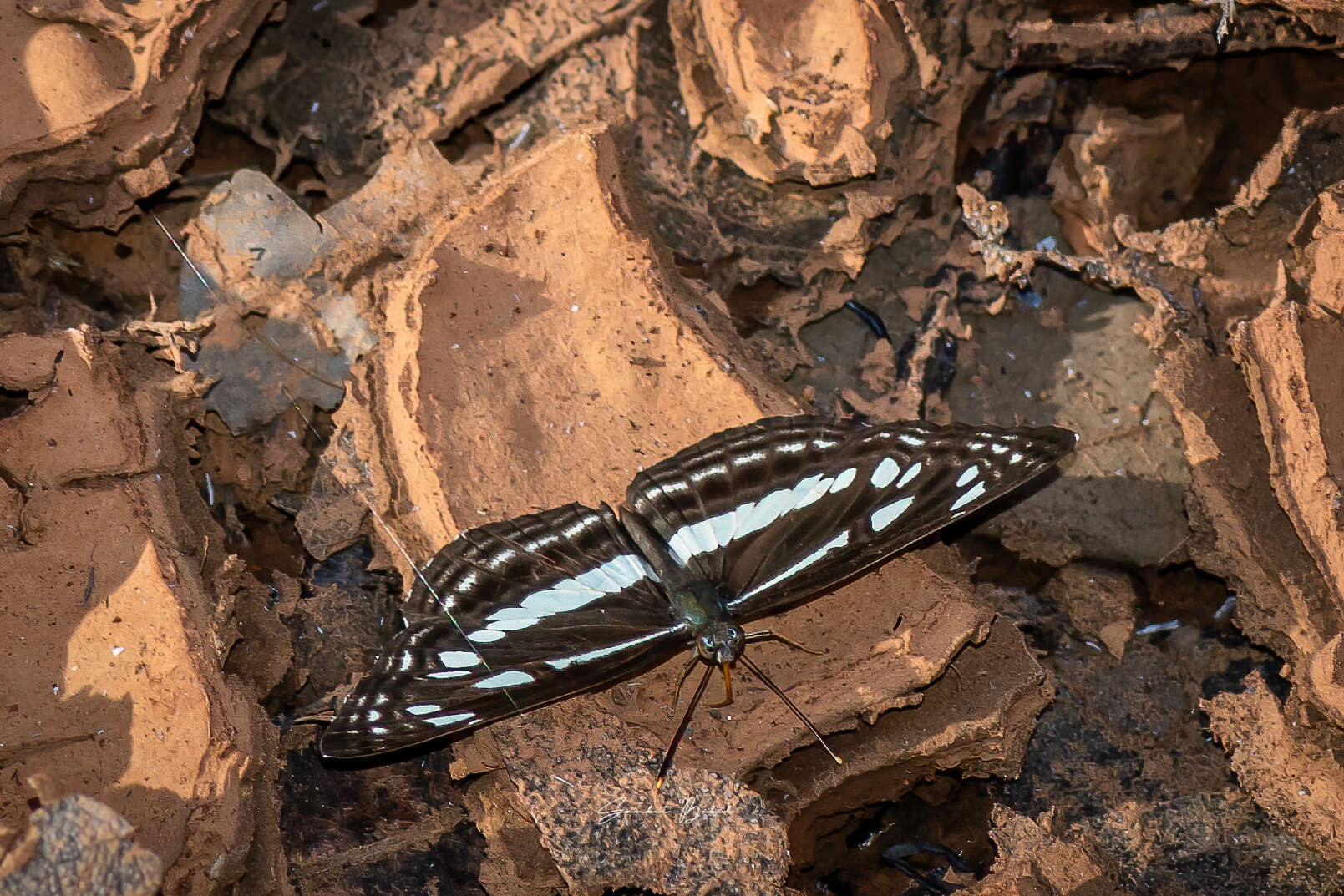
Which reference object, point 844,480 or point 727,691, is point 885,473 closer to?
point 844,480

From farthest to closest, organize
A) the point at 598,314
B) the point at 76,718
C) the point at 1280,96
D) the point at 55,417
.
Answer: the point at 1280,96
the point at 598,314
the point at 55,417
the point at 76,718

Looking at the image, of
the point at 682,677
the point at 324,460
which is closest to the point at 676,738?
the point at 682,677

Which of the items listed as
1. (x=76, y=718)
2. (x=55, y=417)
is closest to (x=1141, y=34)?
(x=55, y=417)

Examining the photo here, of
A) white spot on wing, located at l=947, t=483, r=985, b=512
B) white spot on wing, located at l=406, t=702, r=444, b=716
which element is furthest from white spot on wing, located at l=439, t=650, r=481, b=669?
white spot on wing, located at l=947, t=483, r=985, b=512

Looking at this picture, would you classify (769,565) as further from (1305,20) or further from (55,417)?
(1305,20)

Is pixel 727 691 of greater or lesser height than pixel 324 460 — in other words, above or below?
below

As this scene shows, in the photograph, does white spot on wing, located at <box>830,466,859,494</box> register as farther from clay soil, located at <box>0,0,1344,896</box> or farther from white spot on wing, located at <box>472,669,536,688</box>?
white spot on wing, located at <box>472,669,536,688</box>

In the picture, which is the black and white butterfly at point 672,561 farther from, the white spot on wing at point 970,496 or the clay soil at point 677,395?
the clay soil at point 677,395
